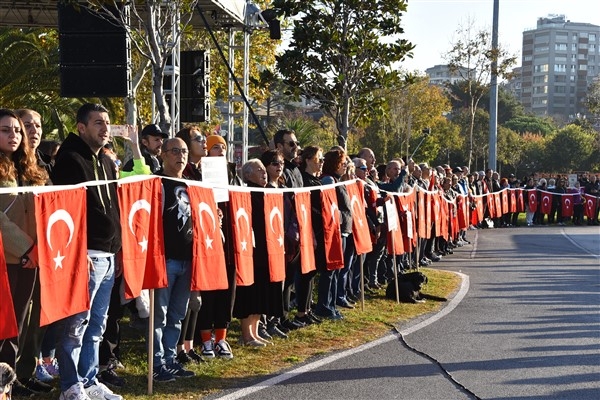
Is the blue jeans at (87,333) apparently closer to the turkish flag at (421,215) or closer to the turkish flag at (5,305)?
the turkish flag at (5,305)

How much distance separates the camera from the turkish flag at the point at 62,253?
5891mm

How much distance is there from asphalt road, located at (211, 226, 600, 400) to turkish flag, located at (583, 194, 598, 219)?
20755 millimetres

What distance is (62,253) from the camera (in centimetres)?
606

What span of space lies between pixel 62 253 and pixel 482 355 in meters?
4.59

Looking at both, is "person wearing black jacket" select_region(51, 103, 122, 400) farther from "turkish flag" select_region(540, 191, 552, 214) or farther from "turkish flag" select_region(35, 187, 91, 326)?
"turkish flag" select_region(540, 191, 552, 214)

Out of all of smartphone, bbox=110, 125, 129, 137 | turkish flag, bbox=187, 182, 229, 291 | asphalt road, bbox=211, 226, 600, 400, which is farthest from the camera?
smartphone, bbox=110, 125, 129, 137

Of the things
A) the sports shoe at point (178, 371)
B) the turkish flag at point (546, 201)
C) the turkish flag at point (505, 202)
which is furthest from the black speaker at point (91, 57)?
the turkish flag at point (546, 201)

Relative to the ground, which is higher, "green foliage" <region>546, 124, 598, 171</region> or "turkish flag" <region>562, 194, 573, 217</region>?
"green foliage" <region>546, 124, 598, 171</region>

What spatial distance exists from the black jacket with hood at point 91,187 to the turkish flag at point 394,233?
7015 mm

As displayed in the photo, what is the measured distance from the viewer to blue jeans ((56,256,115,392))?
20.8 ft

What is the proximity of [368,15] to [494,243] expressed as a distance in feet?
28.9

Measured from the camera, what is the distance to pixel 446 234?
19.8 m

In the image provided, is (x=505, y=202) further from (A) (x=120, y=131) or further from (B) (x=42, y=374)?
(B) (x=42, y=374)

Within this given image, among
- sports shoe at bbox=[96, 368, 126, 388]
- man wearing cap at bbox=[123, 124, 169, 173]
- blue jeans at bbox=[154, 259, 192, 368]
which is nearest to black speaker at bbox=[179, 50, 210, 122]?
man wearing cap at bbox=[123, 124, 169, 173]
